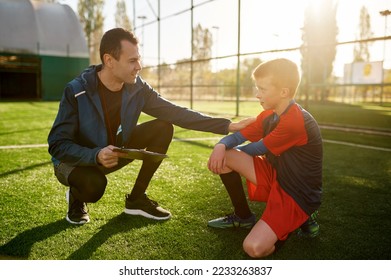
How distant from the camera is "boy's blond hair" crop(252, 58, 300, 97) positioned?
6.32 ft

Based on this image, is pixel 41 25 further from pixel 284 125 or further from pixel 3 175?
pixel 284 125

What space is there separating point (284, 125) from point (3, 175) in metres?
2.66

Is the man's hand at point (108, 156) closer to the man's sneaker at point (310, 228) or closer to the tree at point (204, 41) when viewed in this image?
the man's sneaker at point (310, 228)

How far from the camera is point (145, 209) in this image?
236 cm

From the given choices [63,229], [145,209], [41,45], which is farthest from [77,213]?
[41,45]

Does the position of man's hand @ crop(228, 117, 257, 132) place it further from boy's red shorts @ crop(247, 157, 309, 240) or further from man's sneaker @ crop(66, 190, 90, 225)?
man's sneaker @ crop(66, 190, 90, 225)

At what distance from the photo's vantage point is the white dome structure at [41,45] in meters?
18.9

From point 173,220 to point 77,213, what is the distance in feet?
1.97

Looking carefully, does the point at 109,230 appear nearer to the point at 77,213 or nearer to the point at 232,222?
the point at 77,213

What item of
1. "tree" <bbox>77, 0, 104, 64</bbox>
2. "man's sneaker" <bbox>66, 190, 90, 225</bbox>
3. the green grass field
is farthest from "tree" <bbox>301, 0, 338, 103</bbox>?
"tree" <bbox>77, 0, 104, 64</bbox>

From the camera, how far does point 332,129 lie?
279 inches

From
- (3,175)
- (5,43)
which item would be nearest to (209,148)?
(3,175)
